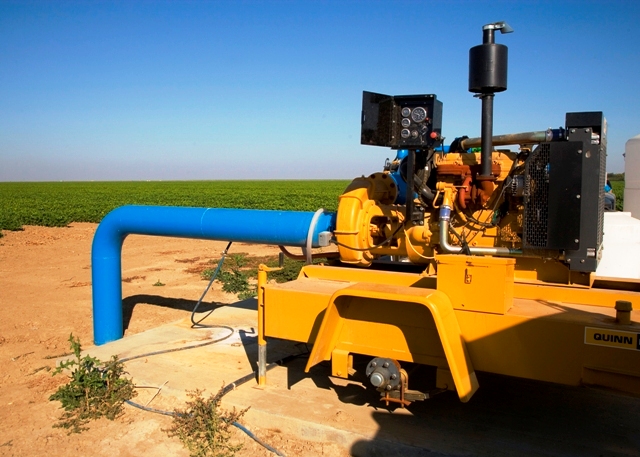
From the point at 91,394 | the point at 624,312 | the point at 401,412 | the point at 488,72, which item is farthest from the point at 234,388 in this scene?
the point at 488,72

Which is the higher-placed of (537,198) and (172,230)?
(537,198)

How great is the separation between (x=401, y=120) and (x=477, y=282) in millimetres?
1363

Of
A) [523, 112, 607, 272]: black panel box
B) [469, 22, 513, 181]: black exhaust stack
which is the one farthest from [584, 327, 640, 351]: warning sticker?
[469, 22, 513, 181]: black exhaust stack

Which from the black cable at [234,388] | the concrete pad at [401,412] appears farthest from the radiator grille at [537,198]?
the black cable at [234,388]

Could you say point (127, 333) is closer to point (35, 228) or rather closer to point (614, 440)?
point (614, 440)

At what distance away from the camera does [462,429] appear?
3.87 m

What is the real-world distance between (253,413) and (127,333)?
3159 millimetres

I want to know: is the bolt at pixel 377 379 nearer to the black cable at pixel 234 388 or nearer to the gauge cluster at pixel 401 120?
the black cable at pixel 234 388

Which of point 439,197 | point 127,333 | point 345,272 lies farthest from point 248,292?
point 439,197

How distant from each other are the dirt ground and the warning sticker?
181 cm

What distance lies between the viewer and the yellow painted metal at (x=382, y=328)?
134 inches

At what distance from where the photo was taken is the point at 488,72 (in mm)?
3977

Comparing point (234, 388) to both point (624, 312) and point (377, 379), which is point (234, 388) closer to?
point (377, 379)

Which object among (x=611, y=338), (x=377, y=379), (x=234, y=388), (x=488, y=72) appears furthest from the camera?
(x=234, y=388)
